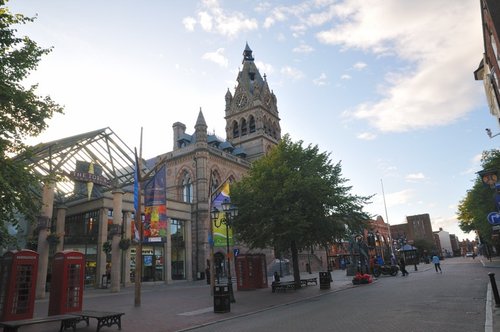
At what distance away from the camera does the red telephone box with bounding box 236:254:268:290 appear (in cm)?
2448

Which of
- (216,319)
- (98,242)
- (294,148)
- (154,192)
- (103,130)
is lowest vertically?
(216,319)

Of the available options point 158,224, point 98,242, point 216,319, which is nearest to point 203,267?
point 98,242

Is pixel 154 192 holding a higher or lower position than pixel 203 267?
higher

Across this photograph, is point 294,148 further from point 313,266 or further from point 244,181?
point 313,266

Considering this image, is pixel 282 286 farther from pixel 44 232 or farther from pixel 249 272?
pixel 44 232

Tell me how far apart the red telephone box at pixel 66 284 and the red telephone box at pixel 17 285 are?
31.9 inches

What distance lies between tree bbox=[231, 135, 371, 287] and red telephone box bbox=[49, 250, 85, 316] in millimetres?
10626

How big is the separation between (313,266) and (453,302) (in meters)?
41.7

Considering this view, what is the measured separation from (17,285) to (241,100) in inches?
2154

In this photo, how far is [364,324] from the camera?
9562mm

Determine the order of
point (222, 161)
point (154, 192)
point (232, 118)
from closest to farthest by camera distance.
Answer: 1. point (154, 192)
2. point (222, 161)
3. point (232, 118)

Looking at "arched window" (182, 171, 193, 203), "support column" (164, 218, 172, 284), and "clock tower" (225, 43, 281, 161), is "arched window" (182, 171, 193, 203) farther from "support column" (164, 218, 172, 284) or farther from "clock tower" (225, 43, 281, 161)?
"clock tower" (225, 43, 281, 161)

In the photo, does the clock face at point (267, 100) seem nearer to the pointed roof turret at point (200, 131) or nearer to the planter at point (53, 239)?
the pointed roof turret at point (200, 131)

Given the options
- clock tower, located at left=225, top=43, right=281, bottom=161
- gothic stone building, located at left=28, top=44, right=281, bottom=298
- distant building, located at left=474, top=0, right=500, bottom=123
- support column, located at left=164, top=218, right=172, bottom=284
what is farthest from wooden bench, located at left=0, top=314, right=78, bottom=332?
clock tower, located at left=225, top=43, right=281, bottom=161
